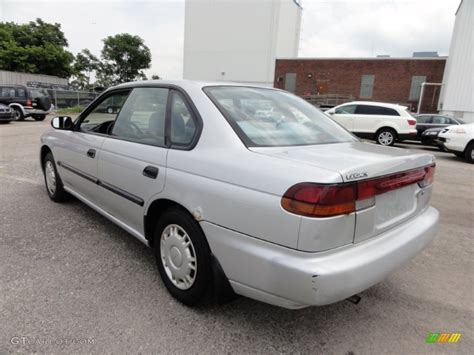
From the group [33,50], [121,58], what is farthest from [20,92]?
[121,58]

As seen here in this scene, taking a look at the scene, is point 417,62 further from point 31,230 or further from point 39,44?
point 39,44

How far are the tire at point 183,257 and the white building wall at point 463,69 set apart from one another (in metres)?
23.0

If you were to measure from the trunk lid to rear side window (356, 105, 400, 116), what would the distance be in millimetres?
11663

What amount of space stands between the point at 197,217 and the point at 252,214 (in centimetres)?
45

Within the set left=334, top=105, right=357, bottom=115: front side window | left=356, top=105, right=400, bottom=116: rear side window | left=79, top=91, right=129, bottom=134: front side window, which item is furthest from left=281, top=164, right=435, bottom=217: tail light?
left=334, top=105, right=357, bottom=115: front side window

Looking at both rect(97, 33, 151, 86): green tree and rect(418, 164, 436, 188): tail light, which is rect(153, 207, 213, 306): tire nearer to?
rect(418, 164, 436, 188): tail light

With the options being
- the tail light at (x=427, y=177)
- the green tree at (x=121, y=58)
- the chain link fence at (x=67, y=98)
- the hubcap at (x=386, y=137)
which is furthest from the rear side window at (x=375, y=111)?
the green tree at (x=121, y=58)

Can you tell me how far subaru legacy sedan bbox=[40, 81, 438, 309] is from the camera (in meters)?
1.77

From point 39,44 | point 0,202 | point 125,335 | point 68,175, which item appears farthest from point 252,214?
point 39,44

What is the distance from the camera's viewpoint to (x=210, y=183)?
6.97 ft

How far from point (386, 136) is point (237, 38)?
105ft

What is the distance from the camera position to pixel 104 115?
3604mm

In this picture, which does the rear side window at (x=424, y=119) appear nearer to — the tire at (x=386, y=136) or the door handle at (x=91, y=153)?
the tire at (x=386, y=136)

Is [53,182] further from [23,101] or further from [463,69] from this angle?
[463,69]
